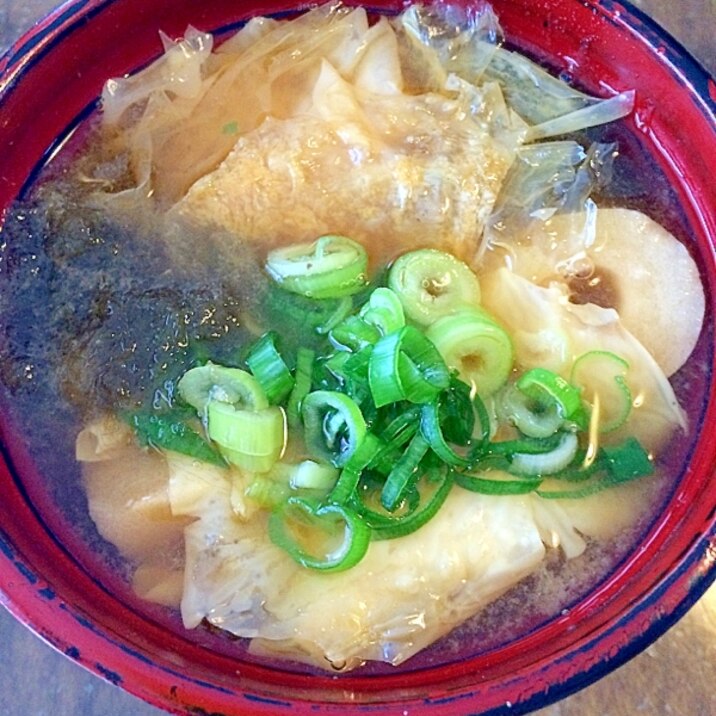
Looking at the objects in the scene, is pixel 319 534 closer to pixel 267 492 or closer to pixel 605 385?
pixel 267 492

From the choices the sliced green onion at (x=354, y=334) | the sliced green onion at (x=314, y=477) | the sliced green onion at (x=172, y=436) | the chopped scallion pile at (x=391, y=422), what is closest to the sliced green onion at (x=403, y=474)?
the chopped scallion pile at (x=391, y=422)

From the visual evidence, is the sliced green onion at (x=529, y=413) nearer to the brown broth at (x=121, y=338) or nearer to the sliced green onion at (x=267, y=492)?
the brown broth at (x=121, y=338)

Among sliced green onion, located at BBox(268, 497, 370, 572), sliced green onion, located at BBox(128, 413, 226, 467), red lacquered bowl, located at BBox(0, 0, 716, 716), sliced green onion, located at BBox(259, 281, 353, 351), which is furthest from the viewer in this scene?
sliced green onion, located at BBox(259, 281, 353, 351)

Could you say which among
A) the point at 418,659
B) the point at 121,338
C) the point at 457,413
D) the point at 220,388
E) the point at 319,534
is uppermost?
the point at 121,338

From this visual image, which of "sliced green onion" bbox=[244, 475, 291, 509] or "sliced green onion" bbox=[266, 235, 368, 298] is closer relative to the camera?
"sliced green onion" bbox=[244, 475, 291, 509]

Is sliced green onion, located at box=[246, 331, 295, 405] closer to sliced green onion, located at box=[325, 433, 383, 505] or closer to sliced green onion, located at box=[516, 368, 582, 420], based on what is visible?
sliced green onion, located at box=[325, 433, 383, 505]

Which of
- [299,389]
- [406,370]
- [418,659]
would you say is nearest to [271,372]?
[299,389]

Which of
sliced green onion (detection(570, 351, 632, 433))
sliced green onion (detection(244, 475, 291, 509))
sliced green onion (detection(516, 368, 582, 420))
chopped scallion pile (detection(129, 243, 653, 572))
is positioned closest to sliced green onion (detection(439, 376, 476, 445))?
chopped scallion pile (detection(129, 243, 653, 572))
